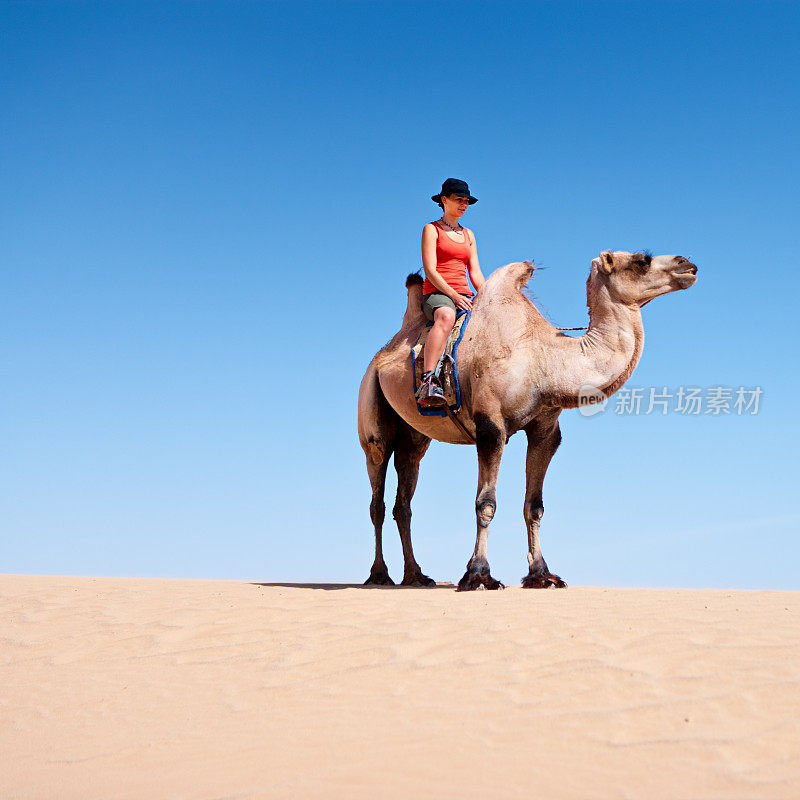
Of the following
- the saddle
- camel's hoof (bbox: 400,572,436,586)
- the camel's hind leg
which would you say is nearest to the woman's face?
the saddle

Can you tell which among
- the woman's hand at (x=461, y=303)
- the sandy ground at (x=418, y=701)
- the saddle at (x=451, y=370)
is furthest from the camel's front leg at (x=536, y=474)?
the sandy ground at (x=418, y=701)

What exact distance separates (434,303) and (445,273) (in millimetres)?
415

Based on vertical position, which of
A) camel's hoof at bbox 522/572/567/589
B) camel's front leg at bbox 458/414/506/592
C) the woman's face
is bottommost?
camel's hoof at bbox 522/572/567/589

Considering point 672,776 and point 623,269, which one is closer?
point 672,776

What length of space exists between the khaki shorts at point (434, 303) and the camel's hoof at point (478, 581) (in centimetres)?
265

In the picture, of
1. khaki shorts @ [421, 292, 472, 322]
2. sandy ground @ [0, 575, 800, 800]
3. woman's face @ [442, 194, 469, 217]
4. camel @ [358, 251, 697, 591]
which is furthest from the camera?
woman's face @ [442, 194, 469, 217]

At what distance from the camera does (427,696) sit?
4719 millimetres

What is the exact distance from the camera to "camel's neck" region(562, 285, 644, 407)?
29.1ft

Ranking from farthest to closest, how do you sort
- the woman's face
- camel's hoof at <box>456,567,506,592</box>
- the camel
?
the woman's face
the camel
camel's hoof at <box>456,567,506,592</box>

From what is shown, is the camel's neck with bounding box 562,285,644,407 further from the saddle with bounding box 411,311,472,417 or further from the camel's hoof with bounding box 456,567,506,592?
the camel's hoof with bounding box 456,567,506,592

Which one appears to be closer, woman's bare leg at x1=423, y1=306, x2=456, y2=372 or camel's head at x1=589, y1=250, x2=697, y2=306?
camel's head at x1=589, y1=250, x2=697, y2=306

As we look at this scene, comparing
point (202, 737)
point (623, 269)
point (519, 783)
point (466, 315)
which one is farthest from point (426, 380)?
point (519, 783)

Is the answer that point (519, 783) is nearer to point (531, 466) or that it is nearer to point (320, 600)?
point (320, 600)

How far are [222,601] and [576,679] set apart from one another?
13.5 feet
